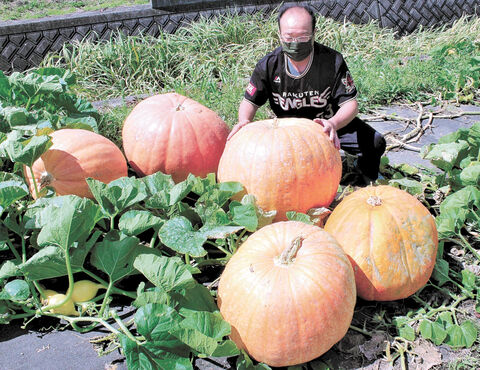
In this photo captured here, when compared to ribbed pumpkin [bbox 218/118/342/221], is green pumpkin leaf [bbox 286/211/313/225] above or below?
below

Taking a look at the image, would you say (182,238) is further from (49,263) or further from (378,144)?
(378,144)

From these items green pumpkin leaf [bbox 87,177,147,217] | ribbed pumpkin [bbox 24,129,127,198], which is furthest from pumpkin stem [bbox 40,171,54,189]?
green pumpkin leaf [bbox 87,177,147,217]

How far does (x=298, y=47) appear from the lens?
258 cm

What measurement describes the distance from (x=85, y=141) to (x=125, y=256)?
0.83 m

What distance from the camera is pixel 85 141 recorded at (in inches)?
93.6

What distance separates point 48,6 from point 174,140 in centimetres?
609

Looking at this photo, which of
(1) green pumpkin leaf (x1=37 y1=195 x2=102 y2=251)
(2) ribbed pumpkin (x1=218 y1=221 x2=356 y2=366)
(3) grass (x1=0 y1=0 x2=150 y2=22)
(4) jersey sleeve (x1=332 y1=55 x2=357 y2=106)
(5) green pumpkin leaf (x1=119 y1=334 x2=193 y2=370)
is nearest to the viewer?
(5) green pumpkin leaf (x1=119 y1=334 x2=193 y2=370)

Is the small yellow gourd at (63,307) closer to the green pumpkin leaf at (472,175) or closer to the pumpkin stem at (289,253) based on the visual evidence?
the pumpkin stem at (289,253)

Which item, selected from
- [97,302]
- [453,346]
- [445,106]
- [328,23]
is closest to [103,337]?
[97,302]

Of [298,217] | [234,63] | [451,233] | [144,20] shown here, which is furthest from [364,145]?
[144,20]

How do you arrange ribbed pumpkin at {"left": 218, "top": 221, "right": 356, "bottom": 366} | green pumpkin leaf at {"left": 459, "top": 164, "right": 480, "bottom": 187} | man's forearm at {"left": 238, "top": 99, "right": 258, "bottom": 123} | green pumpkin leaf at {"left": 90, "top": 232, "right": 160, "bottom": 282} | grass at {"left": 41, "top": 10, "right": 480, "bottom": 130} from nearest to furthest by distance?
1. ribbed pumpkin at {"left": 218, "top": 221, "right": 356, "bottom": 366}
2. green pumpkin leaf at {"left": 90, "top": 232, "right": 160, "bottom": 282}
3. green pumpkin leaf at {"left": 459, "top": 164, "right": 480, "bottom": 187}
4. man's forearm at {"left": 238, "top": 99, "right": 258, "bottom": 123}
5. grass at {"left": 41, "top": 10, "right": 480, "bottom": 130}

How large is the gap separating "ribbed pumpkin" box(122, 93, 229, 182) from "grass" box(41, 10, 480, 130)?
40.7 inches

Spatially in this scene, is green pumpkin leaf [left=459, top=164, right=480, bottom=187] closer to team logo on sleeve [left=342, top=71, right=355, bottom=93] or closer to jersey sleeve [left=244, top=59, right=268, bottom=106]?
team logo on sleeve [left=342, top=71, right=355, bottom=93]

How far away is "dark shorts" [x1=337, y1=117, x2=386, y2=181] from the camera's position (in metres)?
2.80
